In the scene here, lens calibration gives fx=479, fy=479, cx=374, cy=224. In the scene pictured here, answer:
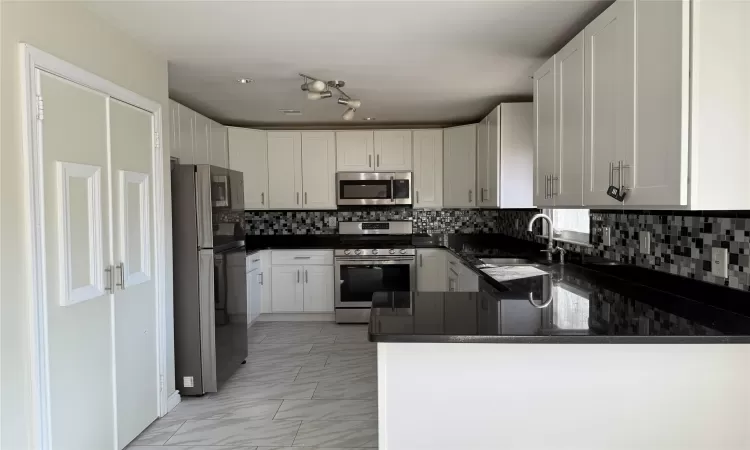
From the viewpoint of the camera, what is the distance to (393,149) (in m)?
5.30

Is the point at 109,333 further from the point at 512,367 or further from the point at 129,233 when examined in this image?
the point at 512,367

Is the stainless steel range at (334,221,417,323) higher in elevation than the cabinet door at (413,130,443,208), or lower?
lower

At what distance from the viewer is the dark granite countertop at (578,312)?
1510mm

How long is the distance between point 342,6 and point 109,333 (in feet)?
6.34

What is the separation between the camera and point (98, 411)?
89.4 inches

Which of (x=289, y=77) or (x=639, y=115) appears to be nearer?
(x=639, y=115)

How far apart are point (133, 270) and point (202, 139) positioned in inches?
79.0

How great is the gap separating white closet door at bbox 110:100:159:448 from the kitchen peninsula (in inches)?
58.3

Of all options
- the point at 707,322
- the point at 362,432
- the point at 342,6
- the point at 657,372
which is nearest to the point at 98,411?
the point at 362,432

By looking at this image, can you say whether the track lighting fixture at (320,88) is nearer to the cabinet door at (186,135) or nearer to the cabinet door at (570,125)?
the cabinet door at (186,135)

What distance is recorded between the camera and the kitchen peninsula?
5.34 ft

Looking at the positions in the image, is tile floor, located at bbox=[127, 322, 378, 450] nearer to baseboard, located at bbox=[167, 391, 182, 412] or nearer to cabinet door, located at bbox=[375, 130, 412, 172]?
baseboard, located at bbox=[167, 391, 182, 412]

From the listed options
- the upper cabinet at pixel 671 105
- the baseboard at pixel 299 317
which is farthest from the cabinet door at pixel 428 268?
the upper cabinet at pixel 671 105

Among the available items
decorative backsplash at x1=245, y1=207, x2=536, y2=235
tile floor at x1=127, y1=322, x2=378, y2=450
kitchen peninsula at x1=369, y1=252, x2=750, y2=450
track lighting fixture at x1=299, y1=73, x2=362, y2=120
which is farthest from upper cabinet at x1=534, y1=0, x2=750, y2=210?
decorative backsplash at x1=245, y1=207, x2=536, y2=235
